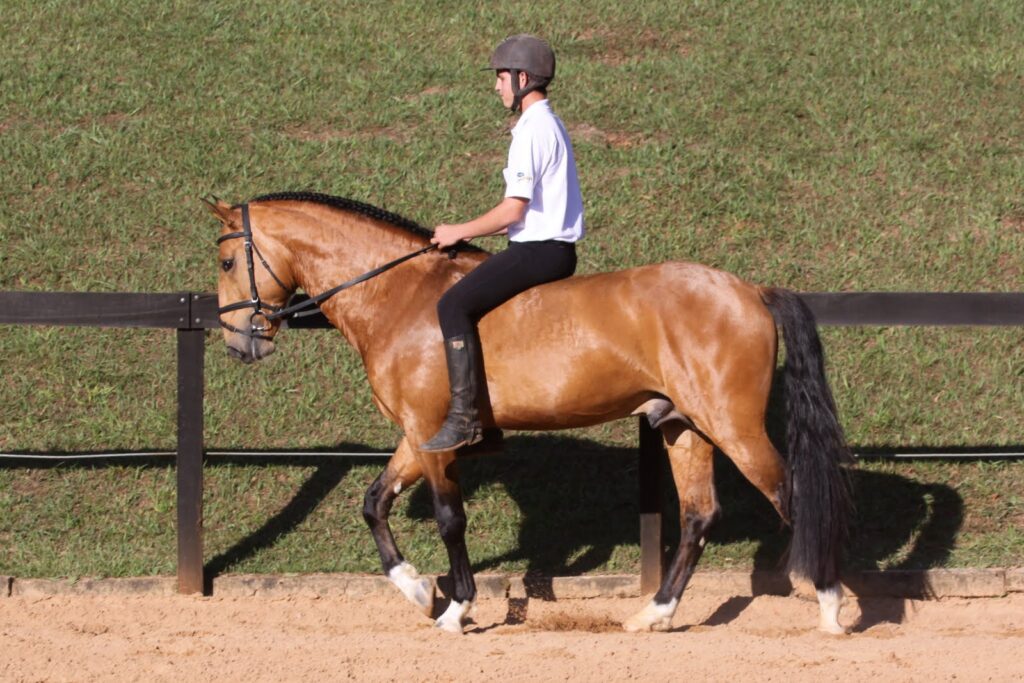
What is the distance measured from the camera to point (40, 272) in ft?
31.7

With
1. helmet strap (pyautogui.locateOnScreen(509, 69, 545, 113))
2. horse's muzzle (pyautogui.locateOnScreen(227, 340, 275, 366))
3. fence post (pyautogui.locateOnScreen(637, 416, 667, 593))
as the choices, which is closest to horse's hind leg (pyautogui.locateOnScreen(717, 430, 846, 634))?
fence post (pyautogui.locateOnScreen(637, 416, 667, 593))

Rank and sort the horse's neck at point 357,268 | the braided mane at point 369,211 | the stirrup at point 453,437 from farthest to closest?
1. the braided mane at point 369,211
2. the horse's neck at point 357,268
3. the stirrup at point 453,437

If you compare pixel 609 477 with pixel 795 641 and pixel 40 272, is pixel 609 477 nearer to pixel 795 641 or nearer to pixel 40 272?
pixel 795 641

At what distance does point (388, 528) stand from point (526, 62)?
8.30 ft

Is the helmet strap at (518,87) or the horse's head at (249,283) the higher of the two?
the helmet strap at (518,87)

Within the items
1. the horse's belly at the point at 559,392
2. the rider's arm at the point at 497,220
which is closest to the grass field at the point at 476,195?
the horse's belly at the point at 559,392

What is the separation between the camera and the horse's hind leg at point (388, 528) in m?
6.38

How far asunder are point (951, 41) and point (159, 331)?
8993mm

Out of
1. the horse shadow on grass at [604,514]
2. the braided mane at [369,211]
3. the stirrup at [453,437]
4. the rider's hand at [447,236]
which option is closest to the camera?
the stirrup at [453,437]

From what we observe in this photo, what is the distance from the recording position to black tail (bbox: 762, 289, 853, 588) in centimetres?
598

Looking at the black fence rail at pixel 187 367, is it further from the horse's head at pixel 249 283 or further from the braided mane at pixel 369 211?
the braided mane at pixel 369 211

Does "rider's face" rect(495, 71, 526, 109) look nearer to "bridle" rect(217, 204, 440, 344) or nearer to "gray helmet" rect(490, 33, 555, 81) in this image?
"gray helmet" rect(490, 33, 555, 81)

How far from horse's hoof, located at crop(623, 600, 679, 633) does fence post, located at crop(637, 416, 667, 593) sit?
0.66 meters

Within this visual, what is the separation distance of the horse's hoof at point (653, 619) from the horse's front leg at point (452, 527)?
0.84 meters
